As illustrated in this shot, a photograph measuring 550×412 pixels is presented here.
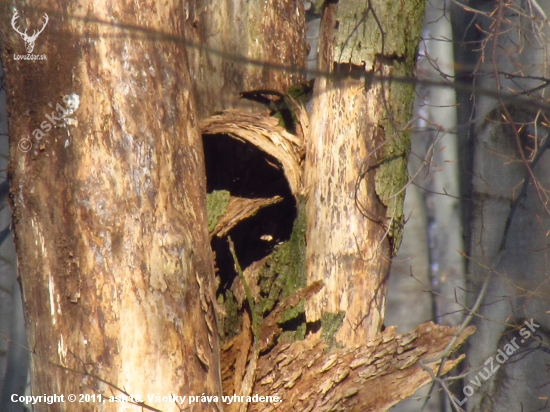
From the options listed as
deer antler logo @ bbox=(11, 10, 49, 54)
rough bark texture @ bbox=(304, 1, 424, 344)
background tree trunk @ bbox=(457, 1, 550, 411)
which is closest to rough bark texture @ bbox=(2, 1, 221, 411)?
deer antler logo @ bbox=(11, 10, 49, 54)

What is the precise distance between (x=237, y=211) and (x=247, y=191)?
162 millimetres

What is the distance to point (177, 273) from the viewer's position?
69.2 inches

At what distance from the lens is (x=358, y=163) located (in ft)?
7.17

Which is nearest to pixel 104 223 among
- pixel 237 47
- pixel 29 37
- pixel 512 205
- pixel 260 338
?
pixel 29 37

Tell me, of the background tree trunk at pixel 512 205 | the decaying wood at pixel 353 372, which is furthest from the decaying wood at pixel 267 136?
the background tree trunk at pixel 512 205

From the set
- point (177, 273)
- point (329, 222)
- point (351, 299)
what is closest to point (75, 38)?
point (177, 273)

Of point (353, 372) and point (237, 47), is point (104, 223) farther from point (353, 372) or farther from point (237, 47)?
point (237, 47)

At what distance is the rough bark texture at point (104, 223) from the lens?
1673mm

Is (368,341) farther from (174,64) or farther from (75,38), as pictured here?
(75,38)

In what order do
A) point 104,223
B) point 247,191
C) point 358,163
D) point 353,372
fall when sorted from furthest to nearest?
point 247,191
point 358,163
point 353,372
point 104,223

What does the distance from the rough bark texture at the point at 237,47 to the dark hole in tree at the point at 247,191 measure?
0.61ft

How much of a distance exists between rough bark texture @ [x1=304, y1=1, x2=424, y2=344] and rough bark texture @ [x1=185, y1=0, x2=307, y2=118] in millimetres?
287

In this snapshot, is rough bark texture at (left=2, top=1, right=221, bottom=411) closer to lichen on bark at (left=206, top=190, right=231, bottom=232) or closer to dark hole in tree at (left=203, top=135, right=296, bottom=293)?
lichen on bark at (left=206, top=190, right=231, bottom=232)

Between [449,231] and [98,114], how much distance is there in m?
4.66
